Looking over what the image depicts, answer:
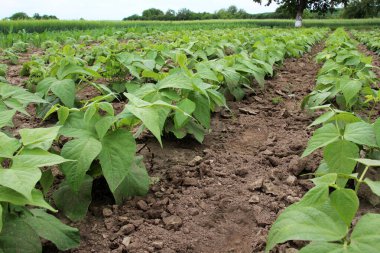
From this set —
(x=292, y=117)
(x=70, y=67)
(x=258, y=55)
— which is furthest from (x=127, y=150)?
(x=258, y=55)

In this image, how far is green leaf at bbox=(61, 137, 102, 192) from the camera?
4.83ft

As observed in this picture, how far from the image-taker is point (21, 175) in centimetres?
109

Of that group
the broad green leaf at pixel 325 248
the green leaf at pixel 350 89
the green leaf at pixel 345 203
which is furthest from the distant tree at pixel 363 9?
the broad green leaf at pixel 325 248

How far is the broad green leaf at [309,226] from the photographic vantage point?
3.03ft

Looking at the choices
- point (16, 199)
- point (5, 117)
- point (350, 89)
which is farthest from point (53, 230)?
point (350, 89)

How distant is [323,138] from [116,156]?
84cm

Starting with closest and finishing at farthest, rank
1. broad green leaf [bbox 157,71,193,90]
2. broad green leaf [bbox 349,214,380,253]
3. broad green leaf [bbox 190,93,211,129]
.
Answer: broad green leaf [bbox 349,214,380,253] → broad green leaf [bbox 157,71,193,90] → broad green leaf [bbox 190,93,211,129]

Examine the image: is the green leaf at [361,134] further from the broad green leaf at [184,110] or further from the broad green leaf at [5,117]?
the broad green leaf at [5,117]

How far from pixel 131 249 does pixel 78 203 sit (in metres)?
0.31

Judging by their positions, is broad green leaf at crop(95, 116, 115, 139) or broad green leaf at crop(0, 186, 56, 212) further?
broad green leaf at crop(95, 116, 115, 139)

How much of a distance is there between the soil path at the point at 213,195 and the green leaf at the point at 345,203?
44 centimetres

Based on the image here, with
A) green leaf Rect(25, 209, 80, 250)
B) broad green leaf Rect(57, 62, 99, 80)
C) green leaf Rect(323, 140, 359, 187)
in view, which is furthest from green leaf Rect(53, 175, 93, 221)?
broad green leaf Rect(57, 62, 99, 80)

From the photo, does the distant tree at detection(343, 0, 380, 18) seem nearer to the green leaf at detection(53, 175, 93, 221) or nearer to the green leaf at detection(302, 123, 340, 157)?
the green leaf at detection(302, 123, 340, 157)

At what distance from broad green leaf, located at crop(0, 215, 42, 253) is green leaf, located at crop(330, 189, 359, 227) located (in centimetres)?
94
